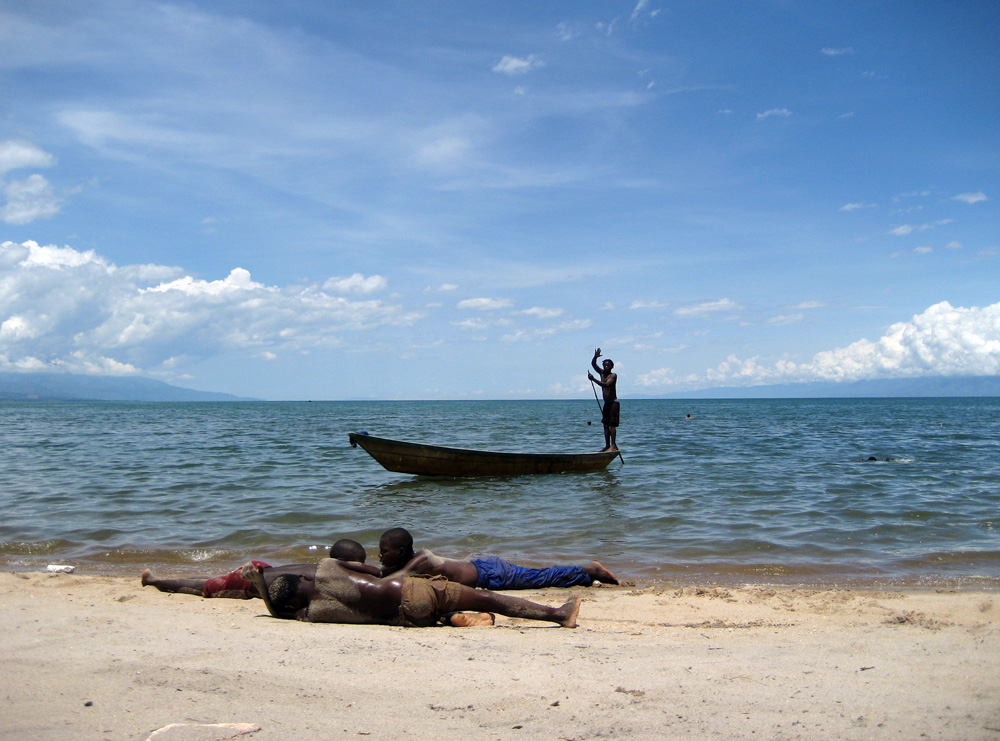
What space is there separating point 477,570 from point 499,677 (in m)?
2.42

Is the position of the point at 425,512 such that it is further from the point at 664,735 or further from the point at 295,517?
the point at 664,735

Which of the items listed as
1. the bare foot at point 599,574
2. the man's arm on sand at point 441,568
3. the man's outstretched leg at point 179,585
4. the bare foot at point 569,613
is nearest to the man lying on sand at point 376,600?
the bare foot at point 569,613

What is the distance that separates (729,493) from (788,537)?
3753 millimetres

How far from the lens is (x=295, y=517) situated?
1027cm

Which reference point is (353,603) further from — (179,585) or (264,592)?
(179,585)

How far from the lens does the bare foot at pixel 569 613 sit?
500cm

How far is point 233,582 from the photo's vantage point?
596 cm

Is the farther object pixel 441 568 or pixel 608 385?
pixel 608 385

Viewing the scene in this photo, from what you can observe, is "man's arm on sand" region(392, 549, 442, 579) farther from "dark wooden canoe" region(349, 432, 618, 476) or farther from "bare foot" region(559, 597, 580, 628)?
"dark wooden canoe" region(349, 432, 618, 476)

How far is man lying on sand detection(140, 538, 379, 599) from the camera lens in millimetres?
5320

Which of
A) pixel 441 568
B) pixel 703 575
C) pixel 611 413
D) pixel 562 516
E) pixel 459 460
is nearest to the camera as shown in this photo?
pixel 441 568

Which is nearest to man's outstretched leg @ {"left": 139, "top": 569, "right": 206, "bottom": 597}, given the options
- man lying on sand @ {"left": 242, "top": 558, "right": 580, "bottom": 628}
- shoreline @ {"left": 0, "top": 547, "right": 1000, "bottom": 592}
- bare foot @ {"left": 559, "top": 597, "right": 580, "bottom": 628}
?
shoreline @ {"left": 0, "top": 547, "right": 1000, "bottom": 592}

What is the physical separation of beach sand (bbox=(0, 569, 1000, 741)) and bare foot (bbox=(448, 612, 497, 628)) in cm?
9

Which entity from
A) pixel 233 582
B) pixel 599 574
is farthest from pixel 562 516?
pixel 233 582
